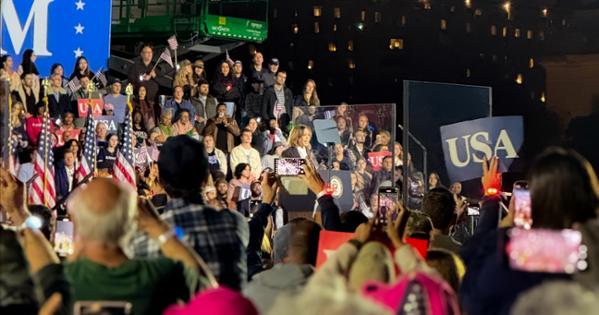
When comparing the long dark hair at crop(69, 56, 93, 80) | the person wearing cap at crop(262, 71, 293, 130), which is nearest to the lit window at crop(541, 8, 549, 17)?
the person wearing cap at crop(262, 71, 293, 130)

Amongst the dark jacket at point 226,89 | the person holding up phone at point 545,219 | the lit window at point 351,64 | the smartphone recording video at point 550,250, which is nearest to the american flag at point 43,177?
the dark jacket at point 226,89

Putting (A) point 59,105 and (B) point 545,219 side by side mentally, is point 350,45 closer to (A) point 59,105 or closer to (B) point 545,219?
(A) point 59,105

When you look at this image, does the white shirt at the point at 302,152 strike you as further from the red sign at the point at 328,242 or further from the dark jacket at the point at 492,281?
the dark jacket at the point at 492,281

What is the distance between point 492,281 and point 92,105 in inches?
484

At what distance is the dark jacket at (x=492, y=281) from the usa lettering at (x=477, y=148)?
7.01 metres

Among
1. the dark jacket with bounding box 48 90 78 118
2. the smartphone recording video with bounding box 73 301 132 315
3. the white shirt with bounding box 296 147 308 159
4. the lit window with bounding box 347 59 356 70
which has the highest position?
the lit window with bounding box 347 59 356 70

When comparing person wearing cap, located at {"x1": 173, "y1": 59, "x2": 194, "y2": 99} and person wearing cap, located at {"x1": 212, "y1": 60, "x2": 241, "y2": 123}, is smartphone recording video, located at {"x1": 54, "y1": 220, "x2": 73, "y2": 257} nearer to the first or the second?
person wearing cap, located at {"x1": 173, "y1": 59, "x2": 194, "y2": 99}

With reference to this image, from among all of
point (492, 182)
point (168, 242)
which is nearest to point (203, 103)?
point (492, 182)

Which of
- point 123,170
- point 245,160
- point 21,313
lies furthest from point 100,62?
point 21,313

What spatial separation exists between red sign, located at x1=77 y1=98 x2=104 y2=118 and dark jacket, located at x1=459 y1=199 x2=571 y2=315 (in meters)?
12.1

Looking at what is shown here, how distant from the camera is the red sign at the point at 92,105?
16.1 meters

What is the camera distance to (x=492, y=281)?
13.9 feet

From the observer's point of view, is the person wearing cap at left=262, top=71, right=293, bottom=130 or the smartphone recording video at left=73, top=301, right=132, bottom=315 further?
the person wearing cap at left=262, top=71, right=293, bottom=130

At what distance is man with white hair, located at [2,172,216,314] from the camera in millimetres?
4031
